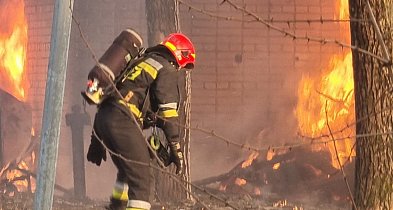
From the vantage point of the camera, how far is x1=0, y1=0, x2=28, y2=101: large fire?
12.3 metres

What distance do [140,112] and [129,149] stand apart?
0.32 m

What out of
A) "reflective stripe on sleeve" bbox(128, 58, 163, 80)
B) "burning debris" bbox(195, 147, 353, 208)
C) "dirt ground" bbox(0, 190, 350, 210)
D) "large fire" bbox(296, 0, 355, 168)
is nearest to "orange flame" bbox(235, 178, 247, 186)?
"burning debris" bbox(195, 147, 353, 208)

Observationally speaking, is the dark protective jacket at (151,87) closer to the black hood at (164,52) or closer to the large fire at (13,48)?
the black hood at (164,52)

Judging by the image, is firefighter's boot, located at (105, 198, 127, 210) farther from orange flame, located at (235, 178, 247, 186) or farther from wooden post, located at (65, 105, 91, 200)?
wooden post, located at (65, 105, 91, 200)

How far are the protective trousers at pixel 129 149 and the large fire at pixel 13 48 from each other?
5.43 m

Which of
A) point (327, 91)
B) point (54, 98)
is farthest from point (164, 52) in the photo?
point (327, 91)

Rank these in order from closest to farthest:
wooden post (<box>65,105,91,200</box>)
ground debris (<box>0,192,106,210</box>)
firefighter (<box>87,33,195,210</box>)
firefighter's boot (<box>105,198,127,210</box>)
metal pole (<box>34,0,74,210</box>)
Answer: metal pole (<box>34,0,74,210</box>)
firefighter (<box>87,33,195,210</box>)
firefighter's boot (<box>105,198,127,210</box>)
ground debris (<box>0,192,106,210</box>)
wooden post (<box>65,105,91,200</box>)

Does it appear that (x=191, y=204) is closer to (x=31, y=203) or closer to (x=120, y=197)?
(x=31, y=203)

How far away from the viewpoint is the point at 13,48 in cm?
1248

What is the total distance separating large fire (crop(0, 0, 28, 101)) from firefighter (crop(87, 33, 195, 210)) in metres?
5.38

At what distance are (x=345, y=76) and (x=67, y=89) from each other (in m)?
3.74

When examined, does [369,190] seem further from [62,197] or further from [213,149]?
[62,197]

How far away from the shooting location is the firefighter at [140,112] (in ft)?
22.7

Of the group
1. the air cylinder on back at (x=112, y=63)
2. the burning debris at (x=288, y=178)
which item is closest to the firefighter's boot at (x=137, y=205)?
the air cylinder on back at (x=112, y=63)
